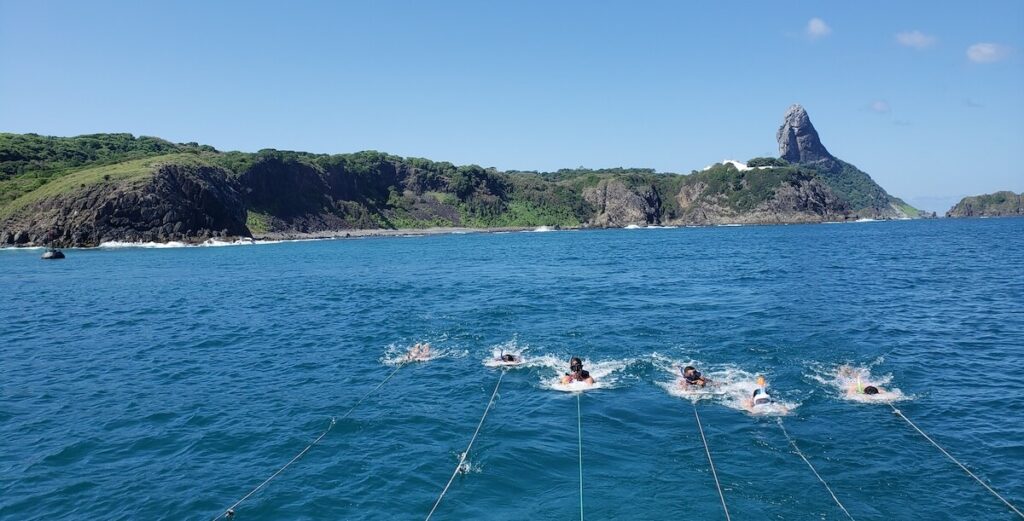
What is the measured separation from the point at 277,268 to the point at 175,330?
4655cm

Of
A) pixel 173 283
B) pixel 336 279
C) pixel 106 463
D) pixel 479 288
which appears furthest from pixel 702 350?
pixel 173 283

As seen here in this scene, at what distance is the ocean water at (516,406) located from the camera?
15.9m

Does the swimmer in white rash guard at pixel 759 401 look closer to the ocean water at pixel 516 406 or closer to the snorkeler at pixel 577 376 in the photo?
the ocean water at pixel 516 406

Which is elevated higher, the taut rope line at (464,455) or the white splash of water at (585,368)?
the white splash of water at (585,368)

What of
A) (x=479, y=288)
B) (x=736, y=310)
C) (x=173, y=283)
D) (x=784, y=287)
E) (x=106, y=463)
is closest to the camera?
(x=106, y=463)

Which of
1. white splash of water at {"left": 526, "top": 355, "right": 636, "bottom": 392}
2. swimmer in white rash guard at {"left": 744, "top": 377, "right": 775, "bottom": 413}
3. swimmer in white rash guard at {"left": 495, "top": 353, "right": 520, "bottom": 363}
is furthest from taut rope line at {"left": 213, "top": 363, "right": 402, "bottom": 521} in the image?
swimmer in white rash guard at {"left": 744, "top": 377, "right": 775, "bottom": 413}

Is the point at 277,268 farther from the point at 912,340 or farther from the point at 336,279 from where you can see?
the point at 912,340

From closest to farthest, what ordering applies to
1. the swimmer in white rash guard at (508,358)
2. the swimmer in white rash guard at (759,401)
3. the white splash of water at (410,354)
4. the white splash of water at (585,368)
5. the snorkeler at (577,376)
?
the swimmer in white rash guard at (759,401)
the white splash of water at (585,368)
the snorkeler at (577,376)
the swimmer in white rash guard at (508,358)
the white splash of water at (410,354)

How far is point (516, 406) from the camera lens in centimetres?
2345

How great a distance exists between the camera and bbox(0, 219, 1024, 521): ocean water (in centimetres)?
1589

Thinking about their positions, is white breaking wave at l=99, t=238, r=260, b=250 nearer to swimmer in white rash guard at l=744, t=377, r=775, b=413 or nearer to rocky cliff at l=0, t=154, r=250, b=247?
rocky cliff at l=0, t=154, r=250, b=247

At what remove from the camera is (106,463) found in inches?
715

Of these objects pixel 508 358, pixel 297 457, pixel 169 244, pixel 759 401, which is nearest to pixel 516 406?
pixel 508 358

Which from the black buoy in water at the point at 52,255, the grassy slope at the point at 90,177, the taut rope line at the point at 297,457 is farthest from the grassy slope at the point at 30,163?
the taut rope line at the point at 297,457
